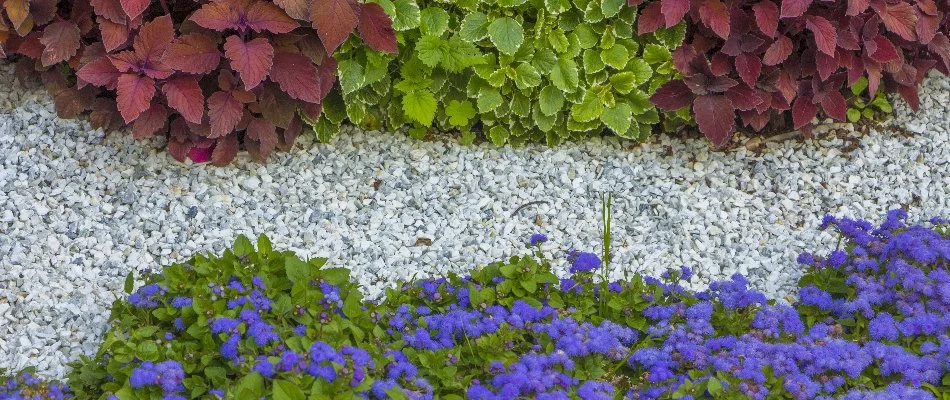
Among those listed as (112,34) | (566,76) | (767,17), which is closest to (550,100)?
(566,76)

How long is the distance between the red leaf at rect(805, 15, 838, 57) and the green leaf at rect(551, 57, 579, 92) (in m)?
0.84

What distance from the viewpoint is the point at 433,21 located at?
4055 millimetres

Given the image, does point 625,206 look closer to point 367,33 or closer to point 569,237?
point 569,237

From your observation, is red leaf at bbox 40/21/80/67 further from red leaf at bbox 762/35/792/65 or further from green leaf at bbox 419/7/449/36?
red leaf at bbox 762/35/792/65

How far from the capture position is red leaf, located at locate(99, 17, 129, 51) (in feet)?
12.1

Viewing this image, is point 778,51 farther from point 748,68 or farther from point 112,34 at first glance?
point 112,34

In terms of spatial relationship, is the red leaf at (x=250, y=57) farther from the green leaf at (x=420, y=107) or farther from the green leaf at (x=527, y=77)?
the green leaf at (x=527, y=77)

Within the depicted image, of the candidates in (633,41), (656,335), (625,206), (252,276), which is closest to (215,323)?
(252,276)

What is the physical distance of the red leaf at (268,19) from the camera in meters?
3.63

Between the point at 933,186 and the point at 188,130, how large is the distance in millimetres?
2711

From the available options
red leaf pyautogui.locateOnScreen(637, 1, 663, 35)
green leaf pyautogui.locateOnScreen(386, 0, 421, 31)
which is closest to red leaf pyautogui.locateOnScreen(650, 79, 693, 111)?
red leaf pyautogui.locateOnScreen(637, 1, 663, 35)

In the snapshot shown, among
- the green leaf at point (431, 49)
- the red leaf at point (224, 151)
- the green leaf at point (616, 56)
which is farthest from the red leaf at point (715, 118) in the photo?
the red leaf at point (224, 151)

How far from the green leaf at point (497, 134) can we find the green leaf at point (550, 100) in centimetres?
19

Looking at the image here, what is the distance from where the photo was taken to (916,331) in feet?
9.86
